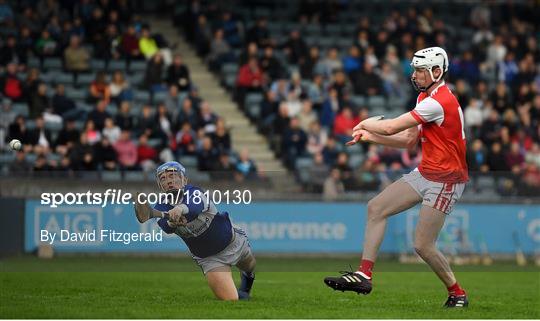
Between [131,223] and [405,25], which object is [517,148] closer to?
[405,25]

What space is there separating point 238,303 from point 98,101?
1373 cm

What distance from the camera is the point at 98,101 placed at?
87.7 ft

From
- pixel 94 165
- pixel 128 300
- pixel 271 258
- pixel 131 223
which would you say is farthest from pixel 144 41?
pixel 128 300

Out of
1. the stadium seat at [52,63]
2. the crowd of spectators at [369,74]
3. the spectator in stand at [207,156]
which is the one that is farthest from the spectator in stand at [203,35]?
the spectator in stand at [207,156]

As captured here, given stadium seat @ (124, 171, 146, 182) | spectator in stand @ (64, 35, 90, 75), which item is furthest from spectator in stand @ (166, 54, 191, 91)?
stadium seat @ (124, 171, 146, 182)

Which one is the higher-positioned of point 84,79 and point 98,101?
point 84,79

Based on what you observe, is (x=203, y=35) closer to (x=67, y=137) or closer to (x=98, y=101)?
(x=98, y=101)

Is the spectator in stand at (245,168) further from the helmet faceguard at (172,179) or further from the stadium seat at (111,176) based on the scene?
the helmet faceguard at (172,179)

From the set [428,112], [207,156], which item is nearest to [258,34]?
[207,156]

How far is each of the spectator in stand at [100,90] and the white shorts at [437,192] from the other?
47.5 feet

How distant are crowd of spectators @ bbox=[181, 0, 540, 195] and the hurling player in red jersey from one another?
11.1 m

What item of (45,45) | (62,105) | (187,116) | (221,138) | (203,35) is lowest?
(221,138)

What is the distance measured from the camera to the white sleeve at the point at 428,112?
1298 cm

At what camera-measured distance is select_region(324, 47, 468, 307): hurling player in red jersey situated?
1304 centimetres
